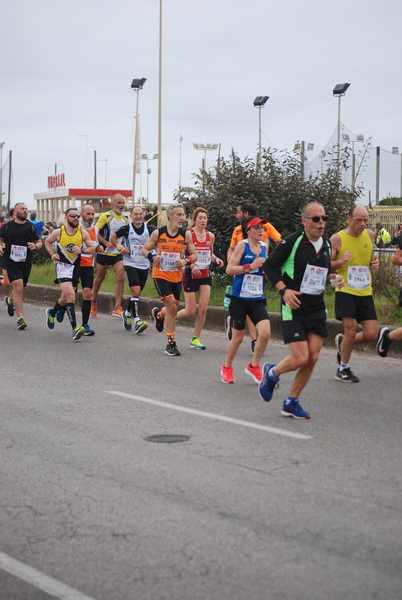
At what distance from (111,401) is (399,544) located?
536cm

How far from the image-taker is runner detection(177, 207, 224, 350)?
15.5 meters

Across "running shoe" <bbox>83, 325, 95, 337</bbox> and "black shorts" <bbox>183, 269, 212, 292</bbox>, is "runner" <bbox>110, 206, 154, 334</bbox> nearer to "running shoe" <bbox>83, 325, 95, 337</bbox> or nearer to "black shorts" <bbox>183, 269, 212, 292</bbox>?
"running shoe" <bbox>83, 325, 95, 337</bbox>

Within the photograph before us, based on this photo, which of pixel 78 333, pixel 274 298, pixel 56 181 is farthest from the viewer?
pixel 56 181

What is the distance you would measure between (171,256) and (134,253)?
3141mm

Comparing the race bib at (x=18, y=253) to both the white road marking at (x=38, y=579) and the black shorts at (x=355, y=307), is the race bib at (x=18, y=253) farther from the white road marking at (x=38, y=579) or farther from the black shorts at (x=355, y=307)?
the white road marking at (x=38, y=579)

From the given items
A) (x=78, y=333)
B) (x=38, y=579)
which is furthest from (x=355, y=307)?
(x=38, y=579)

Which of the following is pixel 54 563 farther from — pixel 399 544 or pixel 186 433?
pixel 186 433

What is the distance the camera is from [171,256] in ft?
50.1

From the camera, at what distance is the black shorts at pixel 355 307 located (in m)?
12.4

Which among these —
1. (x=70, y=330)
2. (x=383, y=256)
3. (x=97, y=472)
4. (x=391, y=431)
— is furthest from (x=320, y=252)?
(x=383, y=256)

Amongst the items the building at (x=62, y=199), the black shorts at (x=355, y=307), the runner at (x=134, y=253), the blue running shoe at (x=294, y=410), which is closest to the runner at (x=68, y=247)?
the runner at (x=134, y=253)

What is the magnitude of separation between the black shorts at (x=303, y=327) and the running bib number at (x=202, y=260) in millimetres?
5413

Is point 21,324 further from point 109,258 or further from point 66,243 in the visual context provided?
point 109,258

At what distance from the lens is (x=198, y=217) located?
614 inches
